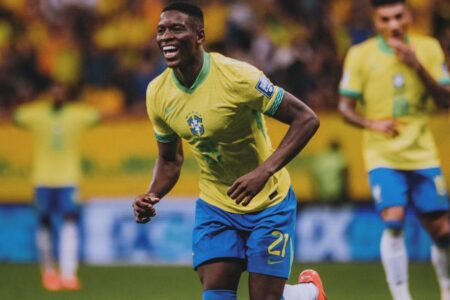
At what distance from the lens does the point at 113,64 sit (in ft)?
53.7

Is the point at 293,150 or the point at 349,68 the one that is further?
the point at 349,68

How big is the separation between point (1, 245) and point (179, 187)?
8.64 feet

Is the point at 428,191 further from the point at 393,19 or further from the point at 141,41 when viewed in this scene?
the point at 141,41

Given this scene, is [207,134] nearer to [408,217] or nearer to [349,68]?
[349,68]

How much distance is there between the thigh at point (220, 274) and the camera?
6484mm

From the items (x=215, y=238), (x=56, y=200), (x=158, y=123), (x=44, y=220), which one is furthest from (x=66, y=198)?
(x=215, y=238)

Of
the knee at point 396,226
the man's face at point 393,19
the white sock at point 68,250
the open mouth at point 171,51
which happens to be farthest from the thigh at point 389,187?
the white sock at point 68,250

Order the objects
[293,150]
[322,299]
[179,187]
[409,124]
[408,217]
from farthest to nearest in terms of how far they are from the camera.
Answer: [179,187], [408,217], [409,124], [322,299], [293,150]

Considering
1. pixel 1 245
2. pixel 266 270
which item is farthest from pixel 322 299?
pixel 1 245

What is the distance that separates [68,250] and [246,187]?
7176 millimetres

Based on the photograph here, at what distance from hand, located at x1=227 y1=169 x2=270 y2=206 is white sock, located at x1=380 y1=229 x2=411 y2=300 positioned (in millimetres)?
2811

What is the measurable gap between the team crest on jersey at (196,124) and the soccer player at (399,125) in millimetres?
2542

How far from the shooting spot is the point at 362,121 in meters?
8.85

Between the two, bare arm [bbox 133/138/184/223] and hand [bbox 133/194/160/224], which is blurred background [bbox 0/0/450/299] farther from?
hand [bbox 133/194/160/224]
